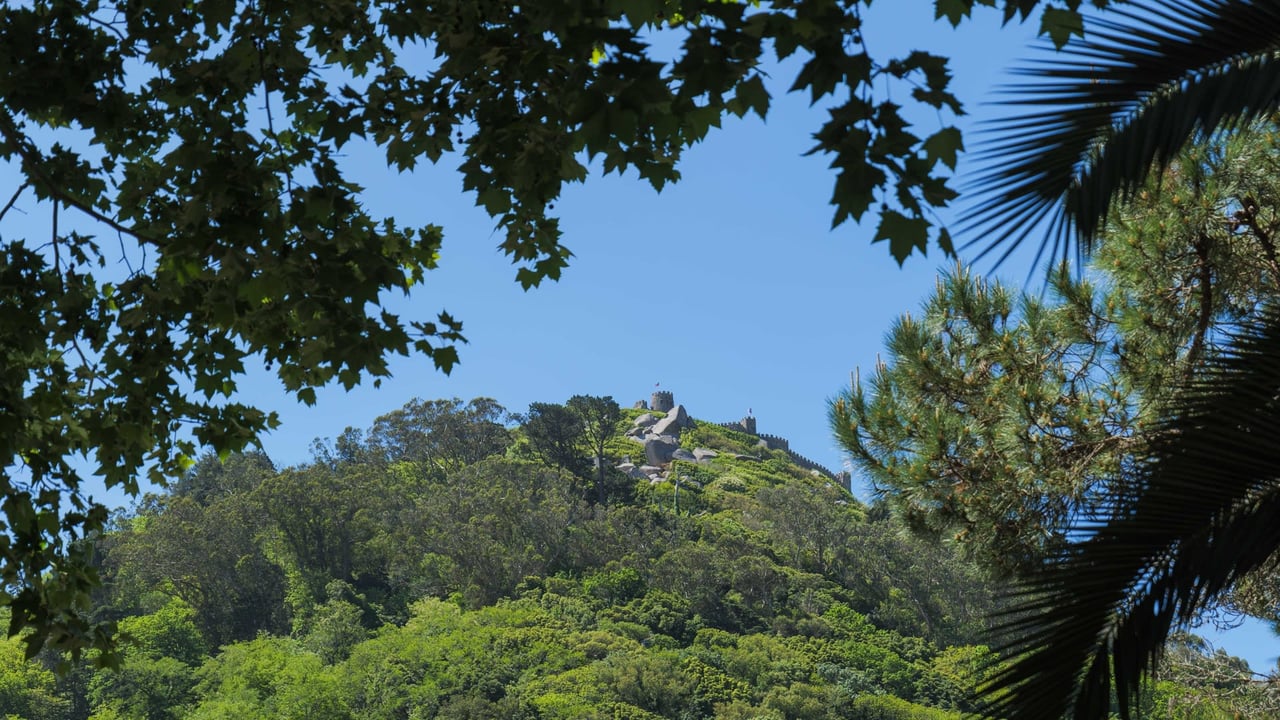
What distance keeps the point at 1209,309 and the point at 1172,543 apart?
12.0 feet

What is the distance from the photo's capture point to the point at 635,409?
268 feet

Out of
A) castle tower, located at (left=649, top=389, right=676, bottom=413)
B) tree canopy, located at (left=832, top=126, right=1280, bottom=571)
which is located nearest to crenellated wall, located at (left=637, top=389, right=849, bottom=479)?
castle tower, located at (left=649, top=389, right=676, bottom=413)

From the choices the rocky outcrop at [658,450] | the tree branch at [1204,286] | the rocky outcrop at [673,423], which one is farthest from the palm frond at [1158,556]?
the rocky outcrop at [673,423]

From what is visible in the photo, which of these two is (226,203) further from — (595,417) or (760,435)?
(760,435)

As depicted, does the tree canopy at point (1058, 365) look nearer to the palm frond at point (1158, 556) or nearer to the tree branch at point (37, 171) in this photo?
the palm frond at point (1158, 556)

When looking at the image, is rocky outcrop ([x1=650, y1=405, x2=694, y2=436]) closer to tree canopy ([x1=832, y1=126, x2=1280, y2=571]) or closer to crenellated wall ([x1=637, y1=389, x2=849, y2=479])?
crenellated wall ([x1=637, y1=389, x2=849, y2=479])

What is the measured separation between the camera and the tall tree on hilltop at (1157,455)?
10.4ft

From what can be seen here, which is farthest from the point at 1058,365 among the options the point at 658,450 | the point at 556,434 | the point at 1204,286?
the point at 658,450

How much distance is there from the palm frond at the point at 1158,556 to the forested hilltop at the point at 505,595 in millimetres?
22608

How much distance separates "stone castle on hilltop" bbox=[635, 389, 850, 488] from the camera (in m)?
79.2

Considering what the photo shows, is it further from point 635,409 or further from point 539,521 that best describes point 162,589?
point 635,409

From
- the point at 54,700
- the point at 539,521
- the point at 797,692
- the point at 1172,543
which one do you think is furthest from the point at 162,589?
the point at 1172,543

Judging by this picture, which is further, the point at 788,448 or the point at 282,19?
the point at 788,448

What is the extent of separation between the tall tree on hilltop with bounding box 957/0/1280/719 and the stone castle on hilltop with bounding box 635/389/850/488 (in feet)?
245
